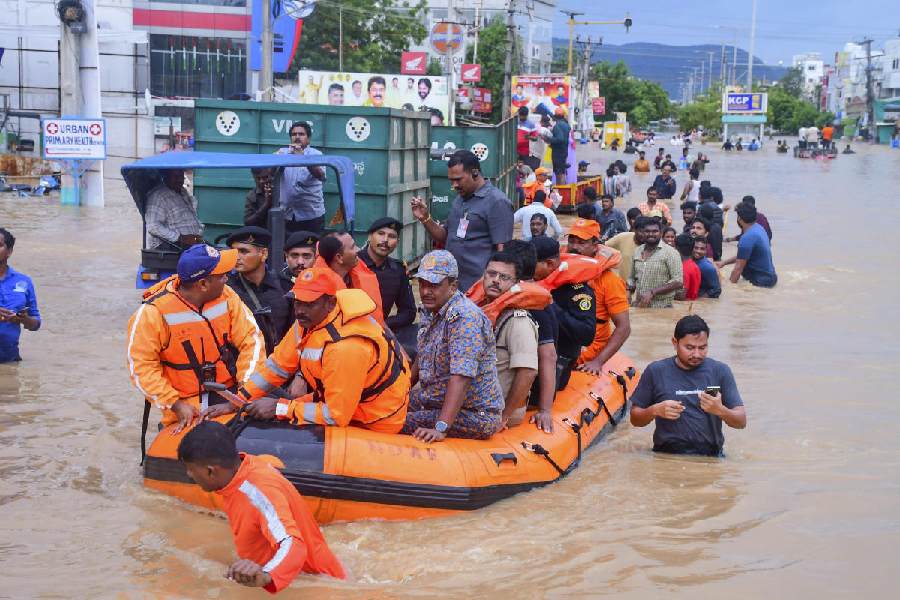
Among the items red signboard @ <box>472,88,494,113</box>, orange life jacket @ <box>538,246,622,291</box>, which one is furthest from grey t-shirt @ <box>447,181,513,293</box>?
red signboard @ <box>472,88,494,113</box>

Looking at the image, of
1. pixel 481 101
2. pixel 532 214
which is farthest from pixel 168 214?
pixel 481 101

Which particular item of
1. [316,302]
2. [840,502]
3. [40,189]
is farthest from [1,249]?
[40,189]

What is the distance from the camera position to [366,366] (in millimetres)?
5805

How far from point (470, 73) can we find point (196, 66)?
1251cm

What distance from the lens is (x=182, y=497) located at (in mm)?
6359

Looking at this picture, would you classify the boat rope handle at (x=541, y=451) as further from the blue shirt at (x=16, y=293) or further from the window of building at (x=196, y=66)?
the window of building at (x=196, y=66)

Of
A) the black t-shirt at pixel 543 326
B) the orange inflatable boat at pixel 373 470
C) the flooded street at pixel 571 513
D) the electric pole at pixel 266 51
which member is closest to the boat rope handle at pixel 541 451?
the orange inflatable boat at pixel 373 470

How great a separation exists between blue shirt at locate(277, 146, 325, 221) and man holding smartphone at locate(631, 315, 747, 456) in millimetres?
4360

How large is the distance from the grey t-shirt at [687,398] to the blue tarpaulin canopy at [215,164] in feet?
12.2

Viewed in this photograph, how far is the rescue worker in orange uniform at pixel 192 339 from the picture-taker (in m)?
6.05

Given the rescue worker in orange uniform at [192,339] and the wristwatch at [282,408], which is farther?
the wristwatch at [282,408]

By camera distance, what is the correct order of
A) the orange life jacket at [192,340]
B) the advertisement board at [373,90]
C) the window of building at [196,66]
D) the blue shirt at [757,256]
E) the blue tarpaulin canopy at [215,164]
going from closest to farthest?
the orange life jacket at [192,340] < the blue tarpaulin canopy at [215,164] < the blue shirt at [757,256] < the advertisement board at [373,90] < the window of building at [196,66]

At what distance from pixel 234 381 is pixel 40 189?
2219 centimetres

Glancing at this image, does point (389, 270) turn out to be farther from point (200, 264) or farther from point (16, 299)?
point (16, 299)
